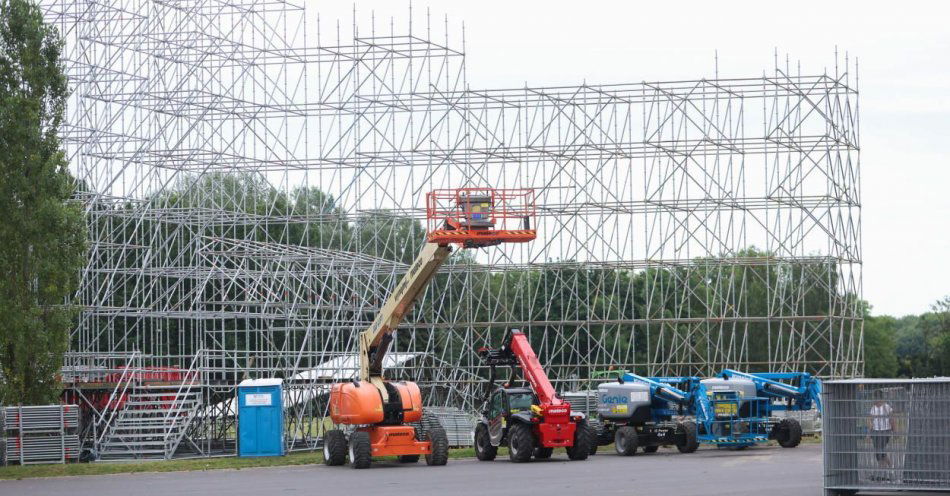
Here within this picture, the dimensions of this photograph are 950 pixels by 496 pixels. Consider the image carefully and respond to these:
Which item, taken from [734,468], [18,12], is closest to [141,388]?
[18,12]

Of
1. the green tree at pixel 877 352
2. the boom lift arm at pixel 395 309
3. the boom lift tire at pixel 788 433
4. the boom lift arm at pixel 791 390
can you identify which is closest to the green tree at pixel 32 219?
the boom lift arm at pixel 395 309

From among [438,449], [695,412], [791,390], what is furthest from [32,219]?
[791,390]

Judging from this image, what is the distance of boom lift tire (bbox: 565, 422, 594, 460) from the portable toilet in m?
7.43

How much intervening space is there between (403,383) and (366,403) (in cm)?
157

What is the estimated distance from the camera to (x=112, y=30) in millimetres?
47188

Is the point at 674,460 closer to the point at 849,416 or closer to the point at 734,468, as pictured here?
the point at 734,468

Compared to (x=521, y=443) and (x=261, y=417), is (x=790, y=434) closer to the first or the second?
(x=521, y=443)

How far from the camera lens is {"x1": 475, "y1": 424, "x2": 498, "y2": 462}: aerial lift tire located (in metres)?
32.0

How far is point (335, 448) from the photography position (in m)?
30.9

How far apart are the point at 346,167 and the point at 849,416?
28.7 metres

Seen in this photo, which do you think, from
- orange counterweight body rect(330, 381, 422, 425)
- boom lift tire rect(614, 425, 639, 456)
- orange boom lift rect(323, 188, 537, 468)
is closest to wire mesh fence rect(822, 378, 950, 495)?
orange boom lift rect(323, 188, 537, 468)

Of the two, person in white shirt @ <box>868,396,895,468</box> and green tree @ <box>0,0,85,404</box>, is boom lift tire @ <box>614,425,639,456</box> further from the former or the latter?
person in white shirt @ <box>868,396,895,468</box>

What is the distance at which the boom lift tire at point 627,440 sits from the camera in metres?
33.7

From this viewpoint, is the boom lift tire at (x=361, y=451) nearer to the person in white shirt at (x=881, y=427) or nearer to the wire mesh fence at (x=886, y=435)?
the wire mesh fence at (x=886, y=435)
